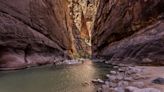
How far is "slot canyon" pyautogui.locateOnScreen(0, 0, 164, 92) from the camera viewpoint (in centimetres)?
2074

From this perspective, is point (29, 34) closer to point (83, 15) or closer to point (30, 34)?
point (30, 34)

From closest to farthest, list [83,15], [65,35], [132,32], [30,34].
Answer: [132,32] < [30,34] < [65,35] < [83,15]

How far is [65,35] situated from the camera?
34.9m

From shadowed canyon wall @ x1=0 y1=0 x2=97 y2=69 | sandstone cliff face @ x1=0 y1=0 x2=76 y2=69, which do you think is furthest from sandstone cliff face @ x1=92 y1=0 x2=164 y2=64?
sandstone cliff face @ x1=0 y1=0 x2=76 y2=69

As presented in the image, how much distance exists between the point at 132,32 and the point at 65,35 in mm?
12020

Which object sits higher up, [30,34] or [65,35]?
[65,35]

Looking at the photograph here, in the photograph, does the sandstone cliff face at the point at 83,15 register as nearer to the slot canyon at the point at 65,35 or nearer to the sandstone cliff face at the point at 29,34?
the slot canyon at the point at 65,35

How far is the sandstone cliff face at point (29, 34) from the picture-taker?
2302cm

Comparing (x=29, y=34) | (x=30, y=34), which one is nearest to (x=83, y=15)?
(x=30, y=34)

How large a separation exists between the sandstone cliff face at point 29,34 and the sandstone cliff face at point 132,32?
5.79m

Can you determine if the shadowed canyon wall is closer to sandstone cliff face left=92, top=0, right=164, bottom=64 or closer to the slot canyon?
the slot canyon

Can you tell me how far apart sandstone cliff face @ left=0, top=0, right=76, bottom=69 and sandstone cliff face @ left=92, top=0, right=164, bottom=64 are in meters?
5.79

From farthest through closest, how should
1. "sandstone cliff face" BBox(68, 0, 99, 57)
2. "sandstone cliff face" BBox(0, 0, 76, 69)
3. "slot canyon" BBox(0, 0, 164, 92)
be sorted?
"sandstone cliff face" BBox(68, 0, 99, 57) < "sandstone cliff face" BBox(0, 0, 76, 69) < "slot canyon" BBox(0, 0, 164, 92)

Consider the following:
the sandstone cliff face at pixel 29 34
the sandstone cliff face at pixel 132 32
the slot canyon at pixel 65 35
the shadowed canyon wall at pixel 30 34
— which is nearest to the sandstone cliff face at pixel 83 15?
the slot canyon at pixel 65 35
